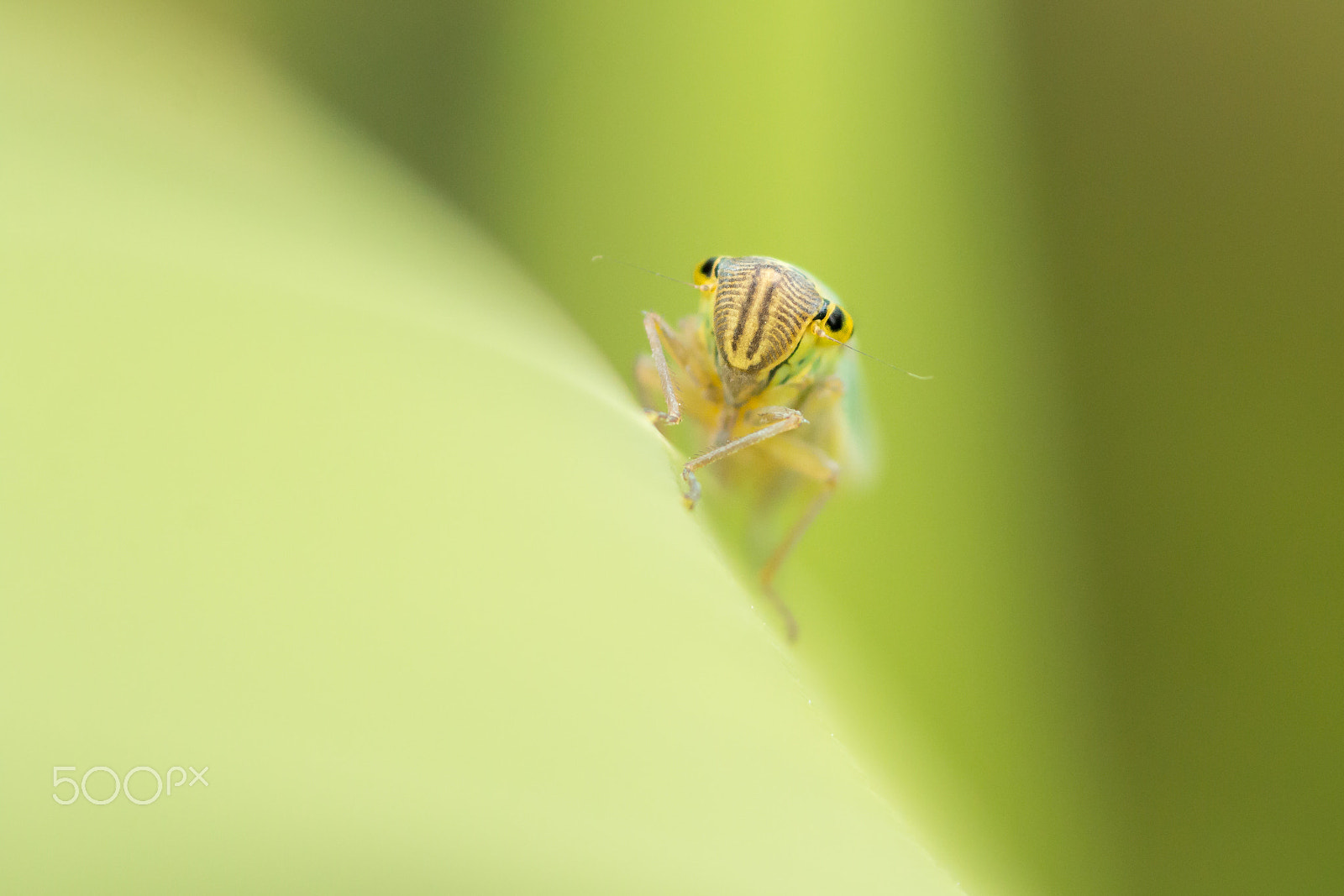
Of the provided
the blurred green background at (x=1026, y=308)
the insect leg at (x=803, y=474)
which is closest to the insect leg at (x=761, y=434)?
the insect leg at (x=803, y=474)

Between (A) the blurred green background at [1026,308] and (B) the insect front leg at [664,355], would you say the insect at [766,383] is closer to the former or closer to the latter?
(B) the insect front leg at [664,355]

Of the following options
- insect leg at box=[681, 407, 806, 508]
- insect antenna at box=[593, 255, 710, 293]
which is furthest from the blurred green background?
insect leg at box=[681, 407, 806, 508]

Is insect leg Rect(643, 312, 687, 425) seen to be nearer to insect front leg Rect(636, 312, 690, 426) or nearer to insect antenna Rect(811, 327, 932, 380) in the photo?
insect front leg Rect(636, 312, 690, 426)

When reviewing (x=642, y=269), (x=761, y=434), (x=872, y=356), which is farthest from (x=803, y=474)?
(x=642, y=269)

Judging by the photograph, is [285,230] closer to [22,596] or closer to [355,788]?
[22,596]

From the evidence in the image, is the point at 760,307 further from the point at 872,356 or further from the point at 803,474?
the point at 803,474

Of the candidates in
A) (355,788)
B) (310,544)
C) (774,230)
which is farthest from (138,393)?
(774,230)

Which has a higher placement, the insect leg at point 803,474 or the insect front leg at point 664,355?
the insect front leg at point 664,355
